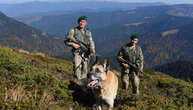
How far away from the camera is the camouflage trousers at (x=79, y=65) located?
887cm

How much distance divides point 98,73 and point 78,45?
2.90 meters

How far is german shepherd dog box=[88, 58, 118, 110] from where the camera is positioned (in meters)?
6.25

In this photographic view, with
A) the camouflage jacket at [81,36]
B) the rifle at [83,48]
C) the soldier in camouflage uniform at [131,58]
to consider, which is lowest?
the soldier in camouflage uniform at [131,58]

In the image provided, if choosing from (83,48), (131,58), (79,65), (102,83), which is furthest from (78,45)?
(131,58)

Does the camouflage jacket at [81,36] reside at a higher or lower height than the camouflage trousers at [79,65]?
higher

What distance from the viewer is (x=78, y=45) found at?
8867 mm

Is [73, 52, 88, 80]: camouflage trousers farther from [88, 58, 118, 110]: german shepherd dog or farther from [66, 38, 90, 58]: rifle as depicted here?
[88, 58, 118, 110]: german shepherd dog

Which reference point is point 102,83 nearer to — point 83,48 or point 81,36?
point 83,48

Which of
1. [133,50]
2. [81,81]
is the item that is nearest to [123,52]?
[133,50]

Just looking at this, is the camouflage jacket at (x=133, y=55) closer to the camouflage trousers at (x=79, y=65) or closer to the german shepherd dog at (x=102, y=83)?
the camouflage trousers at (x=79, y=65)

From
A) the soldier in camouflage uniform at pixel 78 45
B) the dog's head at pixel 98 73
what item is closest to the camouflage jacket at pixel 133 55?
the soldier in camouflage uniform at pixel 78 45

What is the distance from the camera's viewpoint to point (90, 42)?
9.07 metres

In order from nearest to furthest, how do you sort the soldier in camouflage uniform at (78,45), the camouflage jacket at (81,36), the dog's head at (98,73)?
1. the dog's head at (98,73)
2. the soldier in camouflage uniform at (78,45)
3. the camouflage jacket at (81,36)

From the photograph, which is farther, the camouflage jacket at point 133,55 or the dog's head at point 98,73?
the camouflage jacket at point 133,55
